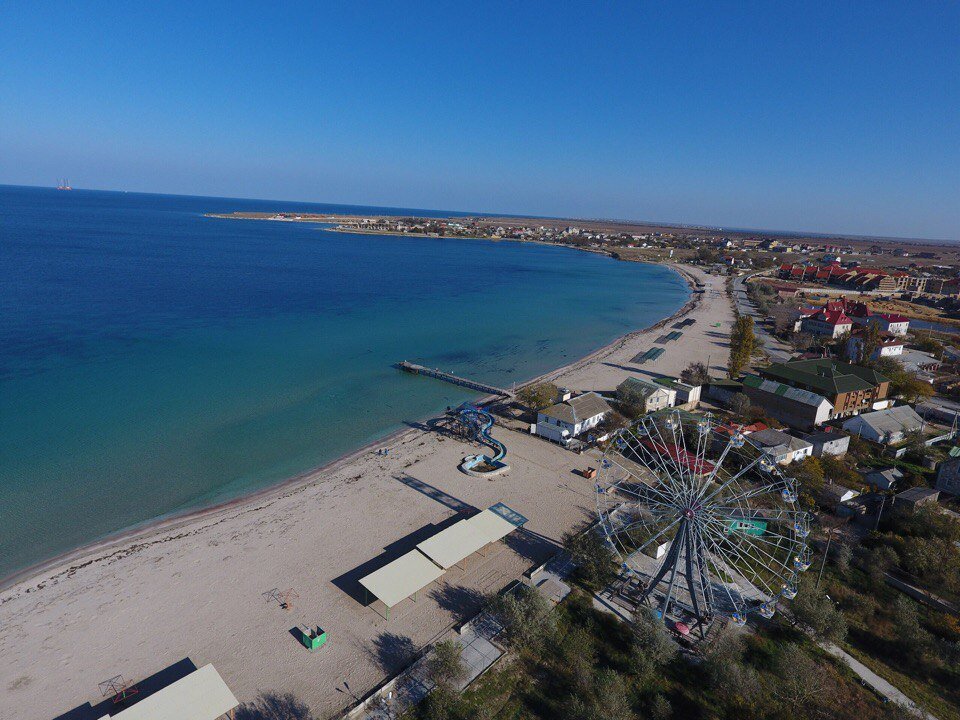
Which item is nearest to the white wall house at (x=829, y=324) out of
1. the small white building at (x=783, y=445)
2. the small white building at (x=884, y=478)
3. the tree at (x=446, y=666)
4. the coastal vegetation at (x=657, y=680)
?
the small white building at (x=783, y=445)

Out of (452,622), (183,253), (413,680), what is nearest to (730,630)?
(452,622)

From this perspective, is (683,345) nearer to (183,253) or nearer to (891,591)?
(891,591)

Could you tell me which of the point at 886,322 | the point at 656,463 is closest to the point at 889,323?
the point at 886,322

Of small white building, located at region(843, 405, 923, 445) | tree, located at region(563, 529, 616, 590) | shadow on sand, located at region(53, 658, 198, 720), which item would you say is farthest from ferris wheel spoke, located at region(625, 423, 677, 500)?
shadow on sand, located at region(53, 658, 198, 720)

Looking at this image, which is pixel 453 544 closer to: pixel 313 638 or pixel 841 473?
pixel 313 638

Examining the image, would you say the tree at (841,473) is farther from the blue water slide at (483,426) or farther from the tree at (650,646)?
the blue water slide at (483,426)
